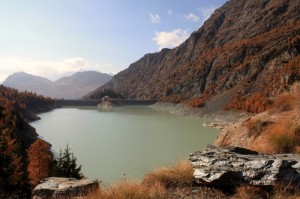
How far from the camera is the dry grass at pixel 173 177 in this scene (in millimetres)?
9641

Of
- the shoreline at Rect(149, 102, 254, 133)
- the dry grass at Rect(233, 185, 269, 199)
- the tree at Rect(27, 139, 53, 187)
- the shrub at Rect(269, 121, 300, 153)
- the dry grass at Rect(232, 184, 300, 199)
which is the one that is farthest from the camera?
the shoreline at Rect(149, 102, 254, 133)

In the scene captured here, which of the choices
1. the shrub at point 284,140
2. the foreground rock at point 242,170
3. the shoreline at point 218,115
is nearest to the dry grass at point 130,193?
the foreground rock at point 242,170

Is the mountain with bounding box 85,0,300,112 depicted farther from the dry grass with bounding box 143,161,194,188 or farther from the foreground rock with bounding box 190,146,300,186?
the dry grass with bounding box 143,161,194,188

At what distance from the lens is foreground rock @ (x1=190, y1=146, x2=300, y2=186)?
26.9ft

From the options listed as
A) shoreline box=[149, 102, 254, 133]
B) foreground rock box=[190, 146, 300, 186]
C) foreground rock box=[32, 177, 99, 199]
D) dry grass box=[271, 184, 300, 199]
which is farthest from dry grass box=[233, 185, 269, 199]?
shoreline box=[149, 102, 254, 133]

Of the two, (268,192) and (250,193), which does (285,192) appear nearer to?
(268,192)

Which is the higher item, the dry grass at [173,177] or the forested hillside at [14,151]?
the dry grass at [173,177]

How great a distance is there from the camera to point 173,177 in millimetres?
9844

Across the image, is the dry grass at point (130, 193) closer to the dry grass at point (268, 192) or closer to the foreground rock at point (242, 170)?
the foreground rock at point (242, 170)

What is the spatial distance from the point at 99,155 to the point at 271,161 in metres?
40.7

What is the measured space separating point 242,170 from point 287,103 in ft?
32.7

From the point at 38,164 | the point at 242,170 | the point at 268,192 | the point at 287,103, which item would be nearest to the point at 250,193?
the point at 268,192

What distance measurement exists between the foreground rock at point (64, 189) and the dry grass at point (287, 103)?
1139cm

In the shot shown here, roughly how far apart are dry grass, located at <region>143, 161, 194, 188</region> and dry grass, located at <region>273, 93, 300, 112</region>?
920 centimetres
